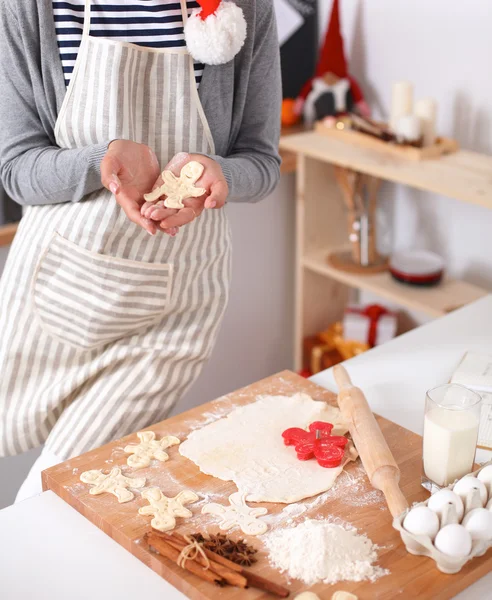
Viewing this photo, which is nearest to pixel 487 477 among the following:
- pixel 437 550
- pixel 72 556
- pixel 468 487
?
pixel 468 487

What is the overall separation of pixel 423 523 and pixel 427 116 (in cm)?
140

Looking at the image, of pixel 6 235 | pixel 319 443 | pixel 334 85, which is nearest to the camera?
pixel 319 443

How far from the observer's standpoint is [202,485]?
3.39 ft

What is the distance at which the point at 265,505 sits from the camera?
1.00 metres

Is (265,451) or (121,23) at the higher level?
(121,23)

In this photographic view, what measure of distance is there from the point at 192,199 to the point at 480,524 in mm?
580

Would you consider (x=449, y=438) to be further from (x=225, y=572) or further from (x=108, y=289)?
(x=108, y=289)

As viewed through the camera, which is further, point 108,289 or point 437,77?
point 437,77

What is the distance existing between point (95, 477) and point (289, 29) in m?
1.74

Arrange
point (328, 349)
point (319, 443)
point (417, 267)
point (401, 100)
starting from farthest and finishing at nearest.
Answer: point (328, 349) < point (417, 267) < point (401, 100) < point (319, 443)

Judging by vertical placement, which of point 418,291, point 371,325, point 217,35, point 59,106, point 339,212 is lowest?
point 371,325

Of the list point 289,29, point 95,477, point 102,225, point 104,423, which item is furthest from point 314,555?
point 289,29

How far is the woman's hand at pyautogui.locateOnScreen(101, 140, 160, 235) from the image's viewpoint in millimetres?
1103

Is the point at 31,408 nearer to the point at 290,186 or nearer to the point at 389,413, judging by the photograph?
the point at 389,413
